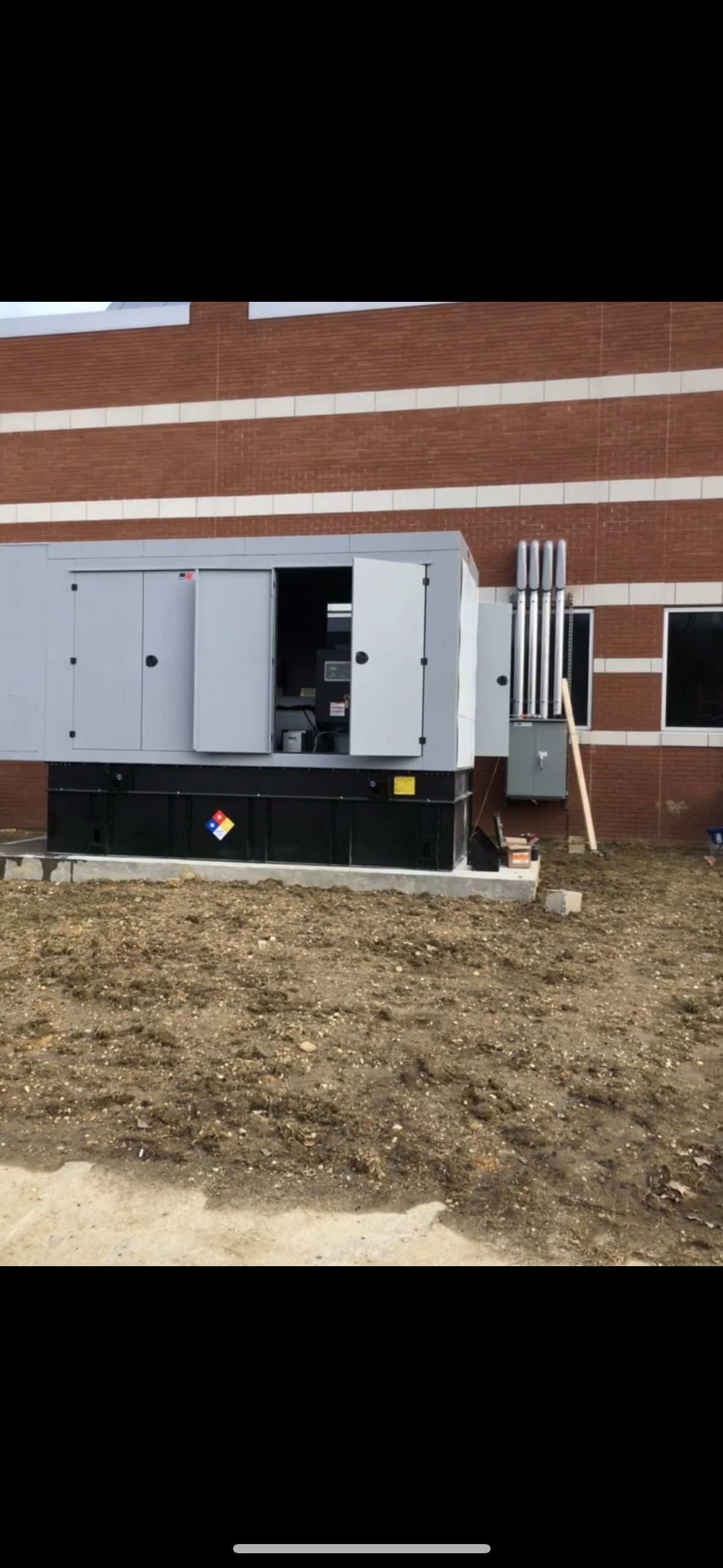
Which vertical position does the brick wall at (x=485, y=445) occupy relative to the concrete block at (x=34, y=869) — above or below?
above

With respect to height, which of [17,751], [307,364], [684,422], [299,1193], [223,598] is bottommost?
[299,1193]

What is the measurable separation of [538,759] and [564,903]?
3.81 meters

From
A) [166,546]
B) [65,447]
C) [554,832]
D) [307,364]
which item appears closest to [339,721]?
[166,546]

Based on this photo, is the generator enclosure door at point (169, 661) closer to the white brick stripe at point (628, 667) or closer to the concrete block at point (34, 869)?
the concrete block at point (34, 869)

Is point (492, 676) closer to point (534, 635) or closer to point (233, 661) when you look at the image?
point (534, 635)

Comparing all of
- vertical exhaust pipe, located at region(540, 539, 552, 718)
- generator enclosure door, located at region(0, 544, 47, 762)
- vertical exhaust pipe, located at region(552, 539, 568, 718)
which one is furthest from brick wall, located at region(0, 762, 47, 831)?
vertical exhaust pipe, located at region(552, 539, 568, 718)

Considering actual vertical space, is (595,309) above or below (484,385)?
above

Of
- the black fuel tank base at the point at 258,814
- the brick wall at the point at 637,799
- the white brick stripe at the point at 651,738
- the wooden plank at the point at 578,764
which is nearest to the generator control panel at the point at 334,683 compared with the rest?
the black fuel tank base at the point at 258,814

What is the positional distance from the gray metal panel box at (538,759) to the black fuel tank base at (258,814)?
8.38 ft

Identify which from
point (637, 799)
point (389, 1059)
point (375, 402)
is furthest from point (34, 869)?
point (375, 402)

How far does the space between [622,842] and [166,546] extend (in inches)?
254

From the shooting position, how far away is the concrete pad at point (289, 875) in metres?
8.29

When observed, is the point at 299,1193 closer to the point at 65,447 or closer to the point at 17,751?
the point at 17,751

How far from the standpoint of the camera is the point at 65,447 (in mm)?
13609
